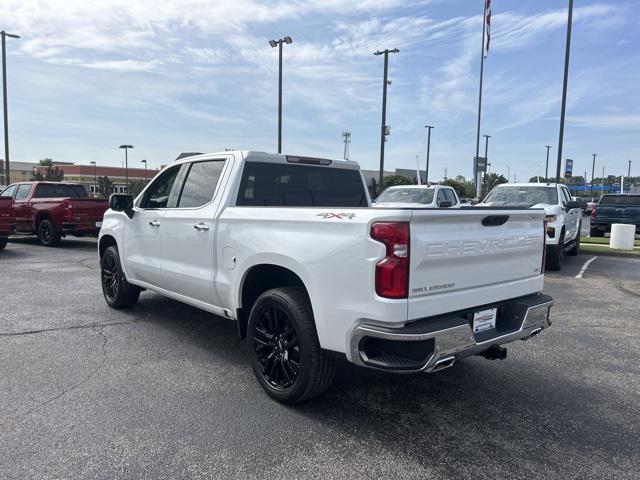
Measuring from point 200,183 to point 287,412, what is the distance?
244 centimetres

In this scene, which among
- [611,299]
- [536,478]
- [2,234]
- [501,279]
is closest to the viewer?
[536,478]

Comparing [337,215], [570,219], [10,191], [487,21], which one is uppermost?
[487,21]

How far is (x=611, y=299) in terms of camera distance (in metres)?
7.79

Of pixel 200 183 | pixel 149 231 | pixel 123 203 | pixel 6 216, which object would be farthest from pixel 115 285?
pixel 6 216

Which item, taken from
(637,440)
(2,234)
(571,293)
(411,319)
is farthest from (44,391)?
(2,234)

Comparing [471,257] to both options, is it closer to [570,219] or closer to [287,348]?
[287,348]

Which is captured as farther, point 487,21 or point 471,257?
point 487,21

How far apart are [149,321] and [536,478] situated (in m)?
4.64

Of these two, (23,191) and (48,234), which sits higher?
(23,191)

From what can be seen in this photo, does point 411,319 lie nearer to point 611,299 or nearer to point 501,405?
point 501,405

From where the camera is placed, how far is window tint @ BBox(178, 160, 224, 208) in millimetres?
4797

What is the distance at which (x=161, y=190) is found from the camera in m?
5.66

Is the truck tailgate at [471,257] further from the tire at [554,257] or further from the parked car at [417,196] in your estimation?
the parked car at [417,196]

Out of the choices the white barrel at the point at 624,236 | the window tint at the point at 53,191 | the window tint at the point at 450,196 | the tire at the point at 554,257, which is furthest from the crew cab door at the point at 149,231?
the white barrel at the point at 624,236
